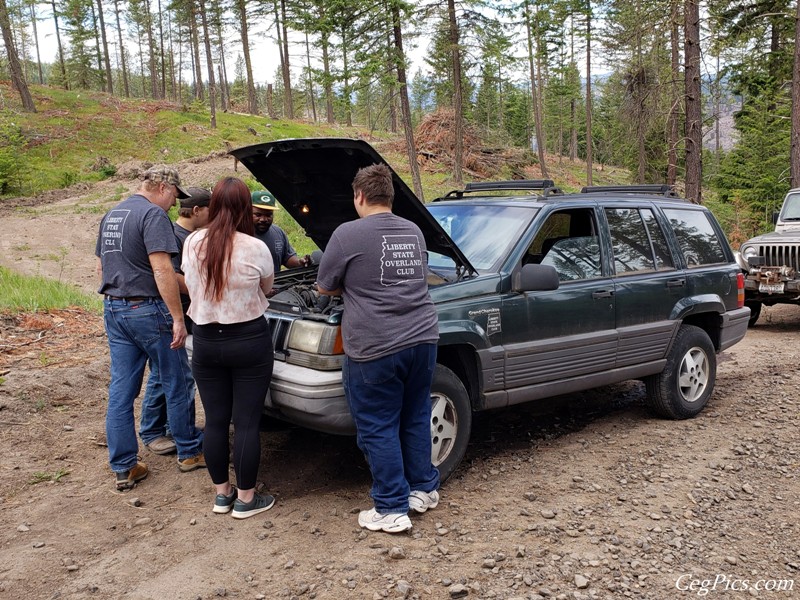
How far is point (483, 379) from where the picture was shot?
435cm

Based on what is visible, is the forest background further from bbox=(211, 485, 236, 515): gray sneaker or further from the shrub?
bbox=(211, 485, 236, 515): gray sneaker

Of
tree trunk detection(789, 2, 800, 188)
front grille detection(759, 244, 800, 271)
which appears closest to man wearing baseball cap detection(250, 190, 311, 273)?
front grille detection(759, 244, 800, 271)

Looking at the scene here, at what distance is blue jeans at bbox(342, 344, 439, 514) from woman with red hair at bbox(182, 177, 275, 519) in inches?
23.5

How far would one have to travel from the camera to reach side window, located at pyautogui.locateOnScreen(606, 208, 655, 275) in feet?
17.2

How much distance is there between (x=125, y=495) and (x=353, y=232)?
2.42 m

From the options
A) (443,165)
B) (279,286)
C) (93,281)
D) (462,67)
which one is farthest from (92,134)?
(279,286)

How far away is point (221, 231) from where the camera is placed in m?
3.55

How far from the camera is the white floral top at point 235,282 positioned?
11.7ft

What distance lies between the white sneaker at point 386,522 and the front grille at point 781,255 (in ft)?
28.9

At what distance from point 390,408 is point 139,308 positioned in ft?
6.25

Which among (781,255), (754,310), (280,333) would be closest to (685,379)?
(280,333)

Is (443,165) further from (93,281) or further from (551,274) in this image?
(551,274)

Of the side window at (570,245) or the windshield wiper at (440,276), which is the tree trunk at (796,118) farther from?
the windshield wiper at (440,276)

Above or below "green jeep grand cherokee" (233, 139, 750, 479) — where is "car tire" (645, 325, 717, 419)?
below
